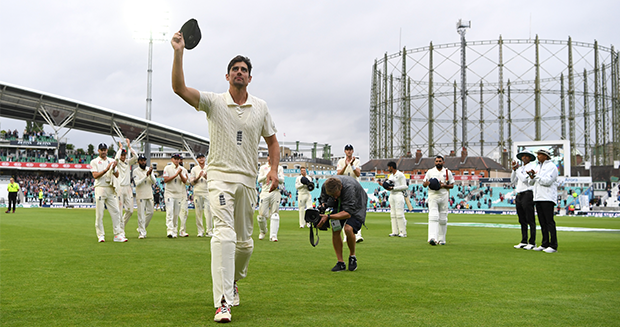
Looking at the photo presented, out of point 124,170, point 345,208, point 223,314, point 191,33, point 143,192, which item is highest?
point 191,33

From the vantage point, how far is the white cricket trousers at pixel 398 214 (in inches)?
528

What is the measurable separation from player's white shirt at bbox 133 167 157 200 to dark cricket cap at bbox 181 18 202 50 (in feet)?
28.8

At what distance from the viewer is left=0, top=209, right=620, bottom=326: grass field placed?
407 cm

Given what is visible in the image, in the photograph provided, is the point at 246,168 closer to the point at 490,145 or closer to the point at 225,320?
the point at 225,320

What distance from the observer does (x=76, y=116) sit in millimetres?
44688

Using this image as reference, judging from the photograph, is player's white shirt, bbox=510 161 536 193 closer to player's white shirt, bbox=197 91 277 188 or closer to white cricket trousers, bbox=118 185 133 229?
player's white shirt, bbox=197 91 277 188

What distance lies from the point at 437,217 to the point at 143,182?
284 inches

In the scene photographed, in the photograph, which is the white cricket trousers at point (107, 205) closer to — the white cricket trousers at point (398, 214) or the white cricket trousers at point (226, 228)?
the white cricket trousers at point (398, 214)

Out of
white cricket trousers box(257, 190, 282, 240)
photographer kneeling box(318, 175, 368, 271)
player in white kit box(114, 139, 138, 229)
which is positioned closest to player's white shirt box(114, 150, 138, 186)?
player in white kit box(114, 139, 138, 229)

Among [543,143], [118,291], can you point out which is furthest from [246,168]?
[543,143]

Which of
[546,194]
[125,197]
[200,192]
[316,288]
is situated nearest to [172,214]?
[200,192]

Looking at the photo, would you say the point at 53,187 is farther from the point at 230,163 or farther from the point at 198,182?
the point at 230,163

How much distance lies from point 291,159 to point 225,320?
96.8 m

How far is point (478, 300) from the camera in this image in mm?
4871
